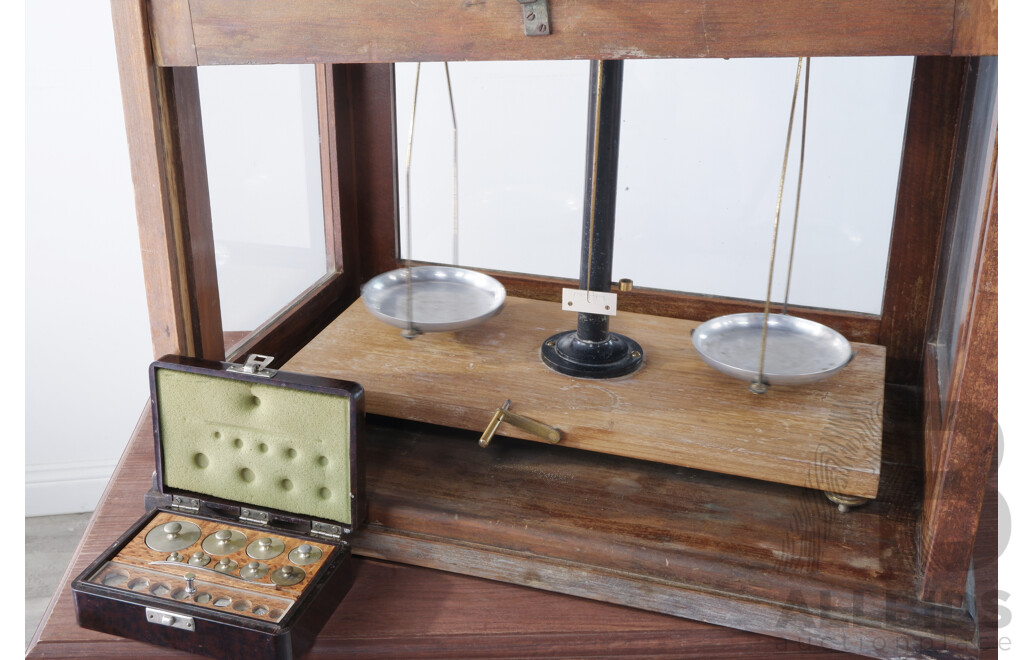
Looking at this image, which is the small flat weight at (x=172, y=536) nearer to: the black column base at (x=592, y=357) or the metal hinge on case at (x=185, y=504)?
the metal hinge on case at (x=185, y=504)

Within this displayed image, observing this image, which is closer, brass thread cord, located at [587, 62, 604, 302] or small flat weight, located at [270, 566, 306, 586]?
small flat weight, located at [270, 566, 306, 586]

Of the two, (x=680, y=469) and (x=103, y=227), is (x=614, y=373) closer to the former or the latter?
(x=680, y=469)

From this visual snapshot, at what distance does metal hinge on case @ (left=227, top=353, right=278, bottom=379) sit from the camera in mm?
1113

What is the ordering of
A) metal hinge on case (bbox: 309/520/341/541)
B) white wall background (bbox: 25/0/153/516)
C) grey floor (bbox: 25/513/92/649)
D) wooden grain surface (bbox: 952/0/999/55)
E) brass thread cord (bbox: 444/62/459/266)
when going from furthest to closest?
grey floor (bbox: 25/513/92/649) < white wall background (bbox: 25/0/153/516) < brass thread cord (bbox: 444/62/459/266) < metal hinge on case (bbox: 309/520/341/541) < wooden grain surface (bbox: 952/0/999/55)

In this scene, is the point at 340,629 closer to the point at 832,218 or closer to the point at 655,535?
the point at 655,535

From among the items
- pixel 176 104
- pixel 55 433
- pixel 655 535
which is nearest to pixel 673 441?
pixel 655 535

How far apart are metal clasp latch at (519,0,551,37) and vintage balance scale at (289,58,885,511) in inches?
11.8

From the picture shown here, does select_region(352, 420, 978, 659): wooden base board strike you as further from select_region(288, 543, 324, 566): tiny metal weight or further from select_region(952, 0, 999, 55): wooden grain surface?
select_region(952, 0, 999, 55): wooden grain surface

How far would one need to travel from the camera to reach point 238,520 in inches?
46.3

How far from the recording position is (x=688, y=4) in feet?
2.94

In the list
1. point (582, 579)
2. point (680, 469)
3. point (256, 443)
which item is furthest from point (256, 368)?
point (680, 469)

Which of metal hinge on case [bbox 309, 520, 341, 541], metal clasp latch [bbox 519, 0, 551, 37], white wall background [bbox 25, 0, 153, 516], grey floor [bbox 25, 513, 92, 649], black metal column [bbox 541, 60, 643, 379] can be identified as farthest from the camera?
grey floor [bbox 25, 513, 92, 649]

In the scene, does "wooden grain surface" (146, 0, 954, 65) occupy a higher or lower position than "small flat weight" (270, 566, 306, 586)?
higher

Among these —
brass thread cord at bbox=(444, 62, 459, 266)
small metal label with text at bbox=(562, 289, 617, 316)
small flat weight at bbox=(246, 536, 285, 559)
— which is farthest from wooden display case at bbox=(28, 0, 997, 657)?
brass thread cord at bbox=(444, 62, 459, 266)
